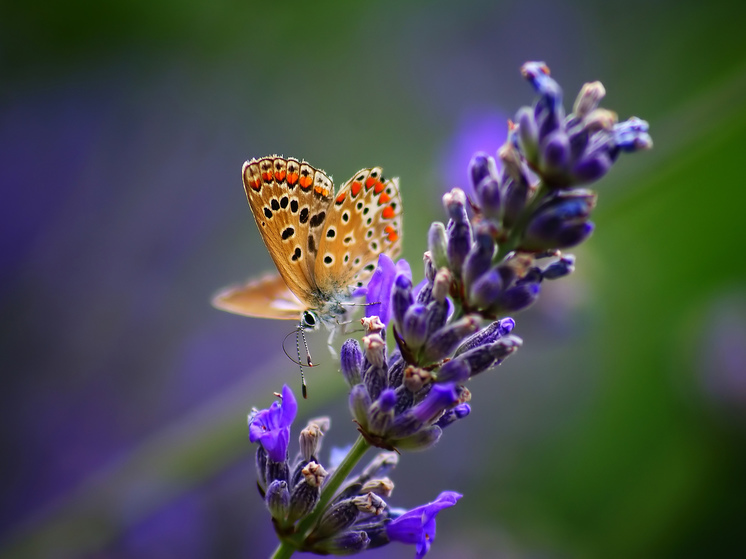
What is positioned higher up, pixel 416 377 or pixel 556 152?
pixel 556 152

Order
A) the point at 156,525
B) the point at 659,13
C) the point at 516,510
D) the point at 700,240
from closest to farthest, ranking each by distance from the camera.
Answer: the point at 156,525, the point at 516,510, the point at 700,240, the point at 659,13

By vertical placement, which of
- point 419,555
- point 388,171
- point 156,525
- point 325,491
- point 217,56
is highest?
point 217,56

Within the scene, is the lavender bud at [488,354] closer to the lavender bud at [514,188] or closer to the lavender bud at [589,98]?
the lavender bud at [514,188]

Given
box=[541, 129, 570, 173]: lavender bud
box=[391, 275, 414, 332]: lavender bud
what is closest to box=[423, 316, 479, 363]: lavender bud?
box=[391, 275, 414, 332]: lavender bud

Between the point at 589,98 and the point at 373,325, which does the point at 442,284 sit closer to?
the point at 373,325

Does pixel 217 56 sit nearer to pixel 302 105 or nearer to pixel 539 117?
pixel 302 105

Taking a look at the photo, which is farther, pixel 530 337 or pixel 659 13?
pixel 659 13

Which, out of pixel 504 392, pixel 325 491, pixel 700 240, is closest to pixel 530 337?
pixel 504 392

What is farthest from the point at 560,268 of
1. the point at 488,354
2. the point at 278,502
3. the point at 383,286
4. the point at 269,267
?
the point at 269,267
